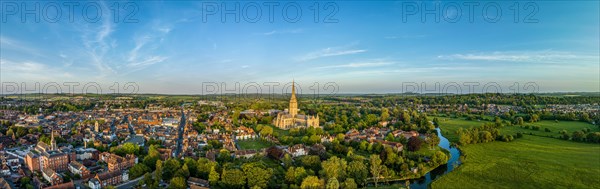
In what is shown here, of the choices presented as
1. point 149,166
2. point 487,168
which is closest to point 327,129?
point 487,168

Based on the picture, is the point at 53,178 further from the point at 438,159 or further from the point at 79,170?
the point at 438,159

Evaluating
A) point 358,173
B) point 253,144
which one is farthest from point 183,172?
point 253,144

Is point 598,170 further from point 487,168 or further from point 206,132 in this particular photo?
point 206,132

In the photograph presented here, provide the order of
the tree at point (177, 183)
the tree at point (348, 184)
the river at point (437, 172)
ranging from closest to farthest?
the tree at point (348, 184) → the tree at point (177, 183) → the river at point (437, 172)

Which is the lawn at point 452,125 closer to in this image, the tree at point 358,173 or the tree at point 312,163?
the tree at point 358,173

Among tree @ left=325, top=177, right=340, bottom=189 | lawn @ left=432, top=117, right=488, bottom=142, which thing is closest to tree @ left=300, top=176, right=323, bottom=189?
tree @ left=325, top=177, right=340, bottom=189

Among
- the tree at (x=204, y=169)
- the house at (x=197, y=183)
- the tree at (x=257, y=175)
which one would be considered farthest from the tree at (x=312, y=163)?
the house at (x=197, y=183)

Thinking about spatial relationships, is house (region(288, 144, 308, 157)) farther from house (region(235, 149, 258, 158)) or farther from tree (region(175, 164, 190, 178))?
tree (region(175, 164, 190, 178))
